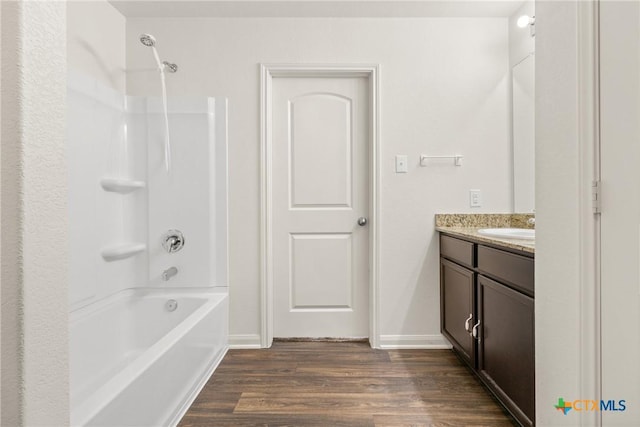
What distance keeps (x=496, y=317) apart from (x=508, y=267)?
0.30m

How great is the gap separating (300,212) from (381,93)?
3.33ft

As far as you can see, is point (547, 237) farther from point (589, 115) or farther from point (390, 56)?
point (390, 56)

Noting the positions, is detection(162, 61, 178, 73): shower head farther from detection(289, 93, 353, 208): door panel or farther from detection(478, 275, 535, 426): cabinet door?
detection(478, 275, 535, 426): cabinet door

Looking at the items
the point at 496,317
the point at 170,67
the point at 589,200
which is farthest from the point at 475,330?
the point at 170,67

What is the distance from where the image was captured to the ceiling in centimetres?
238

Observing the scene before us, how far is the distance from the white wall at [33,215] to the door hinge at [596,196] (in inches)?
49.6

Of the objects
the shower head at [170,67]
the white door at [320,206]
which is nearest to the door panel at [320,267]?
the white door at [320,206]

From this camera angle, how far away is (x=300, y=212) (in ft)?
8.77

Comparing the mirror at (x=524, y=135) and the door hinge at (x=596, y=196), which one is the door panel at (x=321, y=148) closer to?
the mirror at (x=524, y=135)

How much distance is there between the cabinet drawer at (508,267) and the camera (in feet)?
4.70

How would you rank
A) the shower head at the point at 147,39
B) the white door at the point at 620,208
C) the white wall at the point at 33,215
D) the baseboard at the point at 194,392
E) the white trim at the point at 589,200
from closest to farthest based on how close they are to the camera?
the white wall at the point at 33,215, the white door at the point at 620,208, the white trim at the point at 589,200, the baseboard at the point at 194,392, the shower head at the point at 147,39

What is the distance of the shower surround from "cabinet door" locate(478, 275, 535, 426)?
1.48 m

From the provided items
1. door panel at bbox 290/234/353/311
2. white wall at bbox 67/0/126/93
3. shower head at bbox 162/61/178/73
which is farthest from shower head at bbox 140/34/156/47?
door panel at bbox 290/234/353/311

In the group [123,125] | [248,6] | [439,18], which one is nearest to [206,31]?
[248,6]
